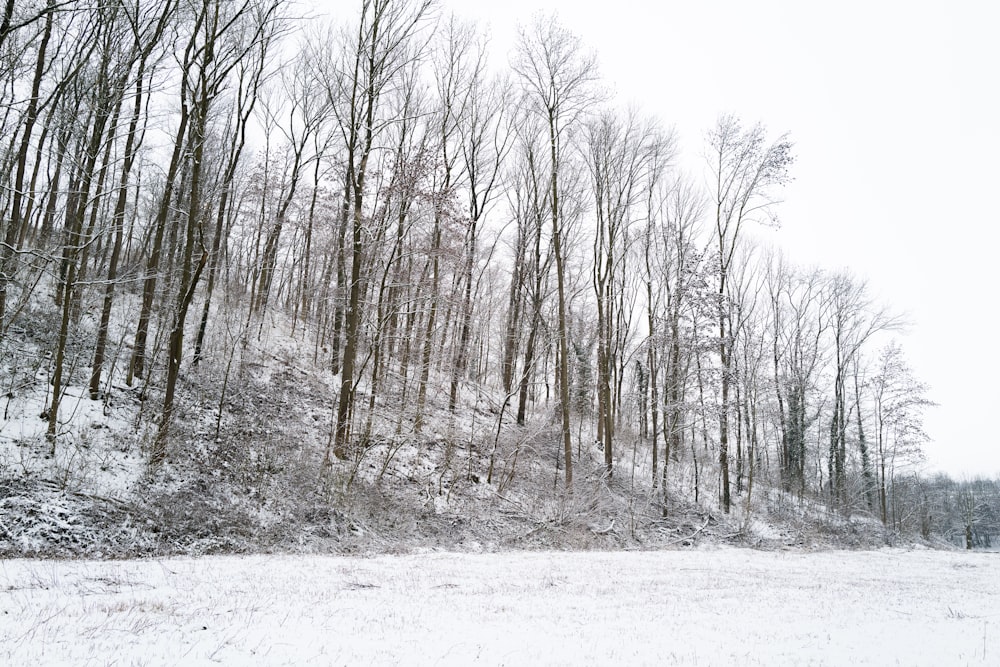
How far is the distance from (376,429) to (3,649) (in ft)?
44.4

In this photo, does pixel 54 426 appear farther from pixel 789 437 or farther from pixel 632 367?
pixel 789 437

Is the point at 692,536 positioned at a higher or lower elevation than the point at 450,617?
lower

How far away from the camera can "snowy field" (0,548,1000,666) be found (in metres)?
4.09

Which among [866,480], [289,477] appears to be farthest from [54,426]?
[866,480]

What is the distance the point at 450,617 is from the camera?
5344 mm

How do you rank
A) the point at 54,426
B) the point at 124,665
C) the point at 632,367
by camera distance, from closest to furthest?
the point at 124,665 → the point at 54,426 → the point at 632,367

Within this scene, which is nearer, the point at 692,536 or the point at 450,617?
the point at 450,617

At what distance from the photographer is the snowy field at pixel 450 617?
4094mm

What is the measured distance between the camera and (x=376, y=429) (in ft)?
56.0

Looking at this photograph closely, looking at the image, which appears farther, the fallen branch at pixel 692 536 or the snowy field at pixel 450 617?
the fallen branch at pixel 692 536

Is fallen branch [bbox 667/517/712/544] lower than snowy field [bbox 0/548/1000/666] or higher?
lower

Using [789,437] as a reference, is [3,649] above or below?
below

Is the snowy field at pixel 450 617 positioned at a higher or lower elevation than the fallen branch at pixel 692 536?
higher

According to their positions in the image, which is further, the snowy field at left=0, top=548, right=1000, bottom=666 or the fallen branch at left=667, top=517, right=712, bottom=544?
the fallen branch at left=667, top=517, right=712, bottom=544
